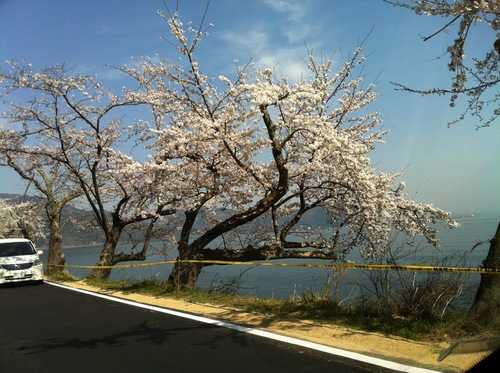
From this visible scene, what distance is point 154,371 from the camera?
461 centimetres

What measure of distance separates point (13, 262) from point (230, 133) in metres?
9.68

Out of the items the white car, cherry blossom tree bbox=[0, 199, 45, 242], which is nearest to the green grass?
the white car

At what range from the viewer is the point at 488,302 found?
5.37 m

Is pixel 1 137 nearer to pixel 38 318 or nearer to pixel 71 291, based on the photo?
pixel 71 291

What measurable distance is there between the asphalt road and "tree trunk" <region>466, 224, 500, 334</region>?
1915 millimetres

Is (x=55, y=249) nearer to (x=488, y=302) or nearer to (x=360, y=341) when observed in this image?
(x=360, y=341)

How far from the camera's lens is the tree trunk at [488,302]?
5.21 m

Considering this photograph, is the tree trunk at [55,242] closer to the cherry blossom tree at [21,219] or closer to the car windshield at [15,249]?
the car windshield at [15,249]

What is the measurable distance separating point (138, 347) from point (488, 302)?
16.2 feet

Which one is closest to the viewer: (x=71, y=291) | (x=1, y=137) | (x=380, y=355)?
(x=380, y=355)

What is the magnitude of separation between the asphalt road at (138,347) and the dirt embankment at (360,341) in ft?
1.59

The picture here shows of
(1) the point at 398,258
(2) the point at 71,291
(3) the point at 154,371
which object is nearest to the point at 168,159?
(2) the point at 71,291

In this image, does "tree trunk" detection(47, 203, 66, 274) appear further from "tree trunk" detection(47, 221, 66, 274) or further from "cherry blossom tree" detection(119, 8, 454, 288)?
"cherry blossom tree" detection(119, 8, 454, 288)

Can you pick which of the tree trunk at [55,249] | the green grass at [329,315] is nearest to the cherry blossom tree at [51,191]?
the tree trunk at [55,249]
